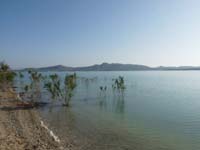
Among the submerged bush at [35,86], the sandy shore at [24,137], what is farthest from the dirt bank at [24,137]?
the submerged bush at [35,86]

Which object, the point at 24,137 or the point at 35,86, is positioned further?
the point at 35,86

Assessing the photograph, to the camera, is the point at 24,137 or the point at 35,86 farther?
the point at 35,86

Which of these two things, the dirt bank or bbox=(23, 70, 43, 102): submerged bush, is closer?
the dirt bank

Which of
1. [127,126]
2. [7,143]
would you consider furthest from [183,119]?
[7,143]

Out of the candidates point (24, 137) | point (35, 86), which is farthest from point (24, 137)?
point (35, 86)

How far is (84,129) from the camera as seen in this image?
78.6 ft

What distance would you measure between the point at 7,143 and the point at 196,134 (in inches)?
722

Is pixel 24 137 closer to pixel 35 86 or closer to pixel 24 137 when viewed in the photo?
pixel 24 137

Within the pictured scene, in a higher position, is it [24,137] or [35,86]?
[35,86]

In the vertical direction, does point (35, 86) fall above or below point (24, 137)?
above

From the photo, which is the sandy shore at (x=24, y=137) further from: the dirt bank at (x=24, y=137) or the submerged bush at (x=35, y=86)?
the submerged bush at (x=35, y=86)

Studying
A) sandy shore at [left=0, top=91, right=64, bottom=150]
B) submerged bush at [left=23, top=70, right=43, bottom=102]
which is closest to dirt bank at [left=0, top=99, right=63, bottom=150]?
sandy shore at [left=0, top=91, right=64, bottom=150]

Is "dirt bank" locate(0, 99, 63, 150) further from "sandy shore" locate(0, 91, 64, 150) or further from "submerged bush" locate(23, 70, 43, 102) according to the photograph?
"submerged bush" locate(23, 70, 43, 102)

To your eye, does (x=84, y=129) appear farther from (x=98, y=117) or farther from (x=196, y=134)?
(x=196, y=134)
